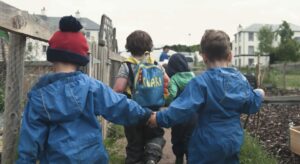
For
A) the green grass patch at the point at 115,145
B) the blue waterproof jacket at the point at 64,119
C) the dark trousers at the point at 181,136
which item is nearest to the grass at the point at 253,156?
the dark trousers at the point at 181,136

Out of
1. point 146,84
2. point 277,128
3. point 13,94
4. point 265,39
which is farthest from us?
point 265,39

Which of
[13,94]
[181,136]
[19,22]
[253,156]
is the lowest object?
[253,156]

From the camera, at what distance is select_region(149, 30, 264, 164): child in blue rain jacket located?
3.61 metres

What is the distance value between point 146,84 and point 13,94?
1562mm

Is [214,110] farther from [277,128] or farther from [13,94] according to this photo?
[277,128]

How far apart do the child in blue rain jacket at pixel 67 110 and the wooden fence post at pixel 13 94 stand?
19.3 inches

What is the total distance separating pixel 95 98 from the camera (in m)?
3.20

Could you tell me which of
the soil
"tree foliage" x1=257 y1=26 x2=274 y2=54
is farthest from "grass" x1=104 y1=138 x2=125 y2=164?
"tree foliage" x1=257 y1=26 x2=274 y2=54

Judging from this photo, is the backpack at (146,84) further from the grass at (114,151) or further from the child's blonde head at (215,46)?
the grass at (114,151)

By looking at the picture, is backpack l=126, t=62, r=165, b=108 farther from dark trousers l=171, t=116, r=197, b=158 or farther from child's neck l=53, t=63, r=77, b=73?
child's neck l=53, t=63, r=77, b=73

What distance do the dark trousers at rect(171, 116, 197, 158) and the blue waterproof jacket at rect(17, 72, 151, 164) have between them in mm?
2422

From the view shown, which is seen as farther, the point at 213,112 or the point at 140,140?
the point at 140,140

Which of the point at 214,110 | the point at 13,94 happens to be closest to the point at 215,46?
the point at 214,110

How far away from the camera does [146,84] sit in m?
4.78
